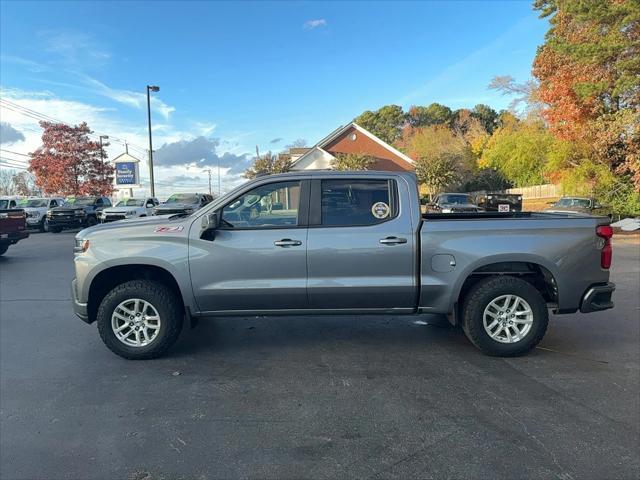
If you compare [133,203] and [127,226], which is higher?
[133,203]

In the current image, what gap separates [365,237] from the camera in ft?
14.6

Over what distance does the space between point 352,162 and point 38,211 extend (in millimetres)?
20163

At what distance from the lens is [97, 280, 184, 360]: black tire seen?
457 centimetres

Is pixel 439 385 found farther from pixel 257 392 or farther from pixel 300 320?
pixel 300 320

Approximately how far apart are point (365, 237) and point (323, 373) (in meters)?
1.39

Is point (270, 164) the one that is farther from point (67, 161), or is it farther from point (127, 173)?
point (67, 161)

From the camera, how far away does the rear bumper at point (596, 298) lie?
4.53 metres

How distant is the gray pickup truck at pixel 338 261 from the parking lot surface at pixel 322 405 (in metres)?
0.51

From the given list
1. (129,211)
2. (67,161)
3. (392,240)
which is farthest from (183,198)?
(67,161)

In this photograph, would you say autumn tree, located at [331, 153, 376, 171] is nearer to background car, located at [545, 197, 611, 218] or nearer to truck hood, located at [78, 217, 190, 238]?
Answer: background car, located at [545, 197, 611, 218]

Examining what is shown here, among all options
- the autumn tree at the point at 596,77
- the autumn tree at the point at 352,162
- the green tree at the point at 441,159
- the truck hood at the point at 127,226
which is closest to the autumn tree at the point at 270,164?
the autumn tree at the point at 352,162

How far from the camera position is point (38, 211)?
2378 centimetres

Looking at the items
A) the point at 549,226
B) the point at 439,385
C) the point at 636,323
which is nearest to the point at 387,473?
the point at 439,385

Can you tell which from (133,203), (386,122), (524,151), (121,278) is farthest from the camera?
(386,122)
